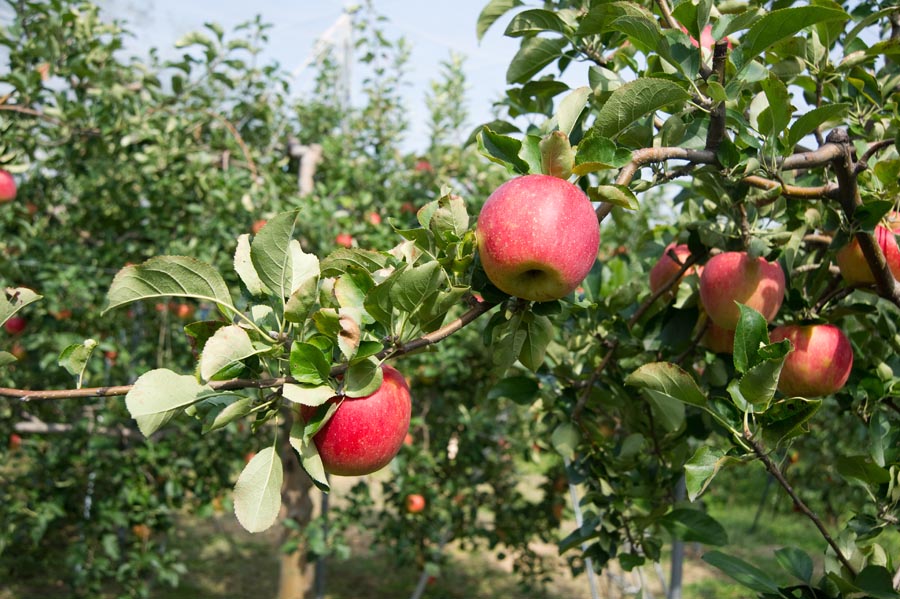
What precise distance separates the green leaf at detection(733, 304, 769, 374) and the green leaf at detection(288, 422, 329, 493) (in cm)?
48

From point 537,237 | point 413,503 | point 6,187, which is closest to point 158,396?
point 537,237

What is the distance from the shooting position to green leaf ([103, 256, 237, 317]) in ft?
2.42

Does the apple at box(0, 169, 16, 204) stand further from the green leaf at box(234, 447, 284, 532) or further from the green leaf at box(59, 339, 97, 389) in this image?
the green leaf at box(234, 447, 284, 532)

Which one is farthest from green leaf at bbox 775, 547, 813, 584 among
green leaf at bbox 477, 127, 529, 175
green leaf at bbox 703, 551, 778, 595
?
green leaf at bbox 477, 127, 529, 175

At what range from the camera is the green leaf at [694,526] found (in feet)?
3.86

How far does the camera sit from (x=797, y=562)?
107 cm

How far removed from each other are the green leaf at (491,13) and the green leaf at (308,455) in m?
0.82

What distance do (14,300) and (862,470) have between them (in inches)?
43.5

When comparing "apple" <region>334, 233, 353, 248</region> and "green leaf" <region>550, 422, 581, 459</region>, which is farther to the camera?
"apple" <region>334, 233, 353, 248</region>

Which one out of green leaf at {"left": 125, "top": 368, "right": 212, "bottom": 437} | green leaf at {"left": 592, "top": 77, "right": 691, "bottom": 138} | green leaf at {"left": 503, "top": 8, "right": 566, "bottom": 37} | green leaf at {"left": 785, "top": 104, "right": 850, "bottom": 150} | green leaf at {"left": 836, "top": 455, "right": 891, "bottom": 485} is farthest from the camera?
green leaf at {"left": 503, "top": 8, "right": 566, "bottom": 37}

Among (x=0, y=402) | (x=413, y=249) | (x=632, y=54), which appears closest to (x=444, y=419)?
(x=0, y=402)

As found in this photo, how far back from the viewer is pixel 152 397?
709 millimetres

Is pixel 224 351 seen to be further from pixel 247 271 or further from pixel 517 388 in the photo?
pixel 517 388

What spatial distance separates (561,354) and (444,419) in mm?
2293
